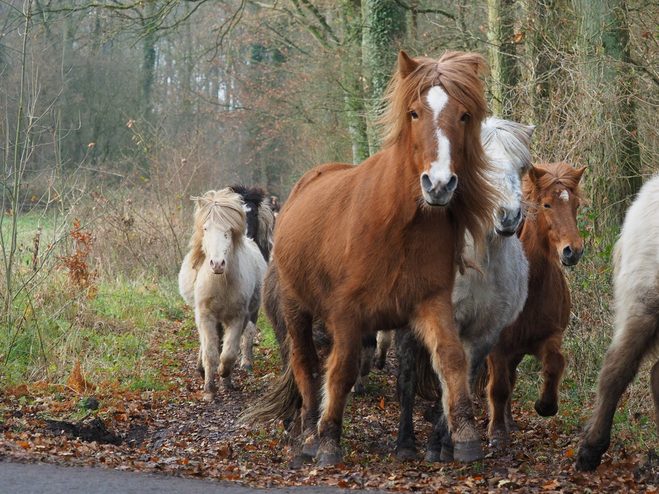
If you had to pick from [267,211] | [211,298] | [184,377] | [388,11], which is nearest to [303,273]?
[211,298]

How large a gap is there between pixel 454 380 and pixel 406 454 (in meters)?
1.82

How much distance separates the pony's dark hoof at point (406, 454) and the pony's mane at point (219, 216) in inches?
159

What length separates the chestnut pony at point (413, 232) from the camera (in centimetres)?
427

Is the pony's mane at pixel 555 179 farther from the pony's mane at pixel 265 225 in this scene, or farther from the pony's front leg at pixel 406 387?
the pony's mane at pixel 265 225

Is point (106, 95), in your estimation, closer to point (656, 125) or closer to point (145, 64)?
point (145, 64)

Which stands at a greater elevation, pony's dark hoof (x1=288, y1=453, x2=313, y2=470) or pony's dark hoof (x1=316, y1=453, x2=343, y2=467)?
pony's dark hoof (x1=316, y1=453, x2=343, y2=467)

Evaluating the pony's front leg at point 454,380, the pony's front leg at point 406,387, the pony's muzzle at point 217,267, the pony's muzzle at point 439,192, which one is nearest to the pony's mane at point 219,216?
the pony's muzzle at point 217,267

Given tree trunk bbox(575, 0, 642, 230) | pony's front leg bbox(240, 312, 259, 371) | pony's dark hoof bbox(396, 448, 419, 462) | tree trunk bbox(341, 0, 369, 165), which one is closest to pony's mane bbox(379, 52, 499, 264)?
pony's dark hoof bbox(396, 448, 419, 462)

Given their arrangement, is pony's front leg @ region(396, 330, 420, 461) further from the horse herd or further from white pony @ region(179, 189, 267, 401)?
white pony @ region(179, 189, 267, 401)

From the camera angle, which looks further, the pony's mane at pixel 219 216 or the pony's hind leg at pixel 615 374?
the pony's mane at pixel 219 216

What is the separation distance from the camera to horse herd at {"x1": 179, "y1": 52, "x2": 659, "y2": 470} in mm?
4410

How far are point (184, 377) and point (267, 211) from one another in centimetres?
325

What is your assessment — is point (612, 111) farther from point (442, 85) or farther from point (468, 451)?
point (468, 451)

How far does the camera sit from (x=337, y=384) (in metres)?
4.81
